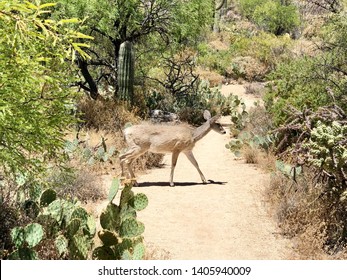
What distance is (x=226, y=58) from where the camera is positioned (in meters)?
32.8

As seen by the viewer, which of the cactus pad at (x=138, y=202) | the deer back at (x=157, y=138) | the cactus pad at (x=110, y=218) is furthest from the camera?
the deer back at (x=157, y=138)

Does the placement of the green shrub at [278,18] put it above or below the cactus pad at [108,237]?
above

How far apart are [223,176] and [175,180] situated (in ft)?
3.79

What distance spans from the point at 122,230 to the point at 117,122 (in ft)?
31.5

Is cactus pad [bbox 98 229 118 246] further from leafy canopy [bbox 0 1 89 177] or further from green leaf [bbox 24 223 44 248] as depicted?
leafy canopy [bbox 0 1 89 177]

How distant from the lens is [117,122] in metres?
16.4

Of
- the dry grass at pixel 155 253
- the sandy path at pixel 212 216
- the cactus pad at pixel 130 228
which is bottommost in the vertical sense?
the sandy path at pixel 212 216

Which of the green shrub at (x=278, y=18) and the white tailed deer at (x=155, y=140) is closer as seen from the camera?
the white tailed deer at (x=155, y=140)

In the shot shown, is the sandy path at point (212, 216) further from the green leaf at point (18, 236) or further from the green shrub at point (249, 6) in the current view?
the green shrub at point (249, 6)

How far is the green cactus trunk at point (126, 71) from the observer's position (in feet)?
56.6

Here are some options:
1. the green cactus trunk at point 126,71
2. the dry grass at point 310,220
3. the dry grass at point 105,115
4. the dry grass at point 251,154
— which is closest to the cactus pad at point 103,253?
the dry grass at point 310,220

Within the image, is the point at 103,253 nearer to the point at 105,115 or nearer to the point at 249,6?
the point at 105,115

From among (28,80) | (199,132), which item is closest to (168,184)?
(199,132)

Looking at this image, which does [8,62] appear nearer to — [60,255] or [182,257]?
[60,255]
